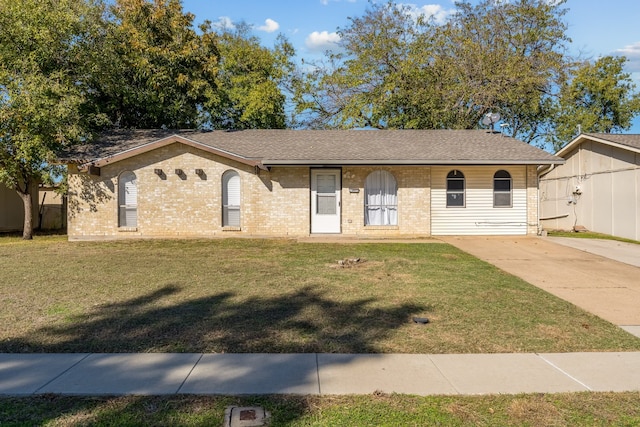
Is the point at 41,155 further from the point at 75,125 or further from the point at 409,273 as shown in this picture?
the point at 409,273

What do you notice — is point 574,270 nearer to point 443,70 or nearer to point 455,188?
point 455,188

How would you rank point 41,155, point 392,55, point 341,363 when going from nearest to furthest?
point 341,363 < point 41,155 < point 392,55

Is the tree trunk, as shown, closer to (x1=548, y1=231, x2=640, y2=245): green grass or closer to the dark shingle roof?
the dark shingle roof

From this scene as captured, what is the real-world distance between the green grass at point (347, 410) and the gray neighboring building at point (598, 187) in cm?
1462

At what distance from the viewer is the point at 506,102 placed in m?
26.8

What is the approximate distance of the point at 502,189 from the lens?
16.5 metres

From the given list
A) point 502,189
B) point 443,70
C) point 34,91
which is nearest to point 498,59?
point 443,70

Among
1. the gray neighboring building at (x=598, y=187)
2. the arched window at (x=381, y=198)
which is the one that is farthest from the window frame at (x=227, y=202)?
the gray neighboring building at (x=598, y=187)

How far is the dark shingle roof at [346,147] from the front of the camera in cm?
1545

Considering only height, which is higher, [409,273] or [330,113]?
[330,113]

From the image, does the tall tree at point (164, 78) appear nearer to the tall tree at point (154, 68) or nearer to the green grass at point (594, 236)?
the tall tree at point (154, 68)

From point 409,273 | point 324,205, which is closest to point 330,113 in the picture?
point 324,205

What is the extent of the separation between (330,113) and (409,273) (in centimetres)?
1895

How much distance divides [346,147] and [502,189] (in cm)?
595
